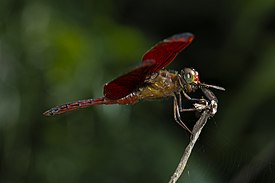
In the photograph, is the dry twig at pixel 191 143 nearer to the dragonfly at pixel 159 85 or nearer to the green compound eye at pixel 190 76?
the dragonfly at pixel 159 85

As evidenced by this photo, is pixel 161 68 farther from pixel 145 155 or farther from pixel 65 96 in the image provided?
pixel 145 155

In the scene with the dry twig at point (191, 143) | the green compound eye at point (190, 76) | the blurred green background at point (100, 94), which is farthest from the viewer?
the blurred green background at point (100, 94)

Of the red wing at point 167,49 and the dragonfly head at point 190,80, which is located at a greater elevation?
the red wing at point 167,49

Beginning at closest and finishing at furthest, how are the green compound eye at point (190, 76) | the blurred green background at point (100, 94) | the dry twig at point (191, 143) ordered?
the dry twig at point (191, 143)
the green compound eye at point (190, 76)
the blurred green background at point (100, 94)

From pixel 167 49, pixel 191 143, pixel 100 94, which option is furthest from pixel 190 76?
pixel 100 94

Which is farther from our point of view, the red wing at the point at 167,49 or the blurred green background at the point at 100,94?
the blurred green background at the point at 100,94

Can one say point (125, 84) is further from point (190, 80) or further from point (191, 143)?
point (191, 143)

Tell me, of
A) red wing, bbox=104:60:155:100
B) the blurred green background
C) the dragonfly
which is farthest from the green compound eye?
the blurred green background

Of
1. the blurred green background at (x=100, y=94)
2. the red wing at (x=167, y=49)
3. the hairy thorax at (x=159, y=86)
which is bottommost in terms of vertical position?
the blurred green background at (x=100, y=94)

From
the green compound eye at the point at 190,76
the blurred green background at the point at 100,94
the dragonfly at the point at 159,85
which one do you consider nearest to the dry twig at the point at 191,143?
the dragonfly at the point at 159,85

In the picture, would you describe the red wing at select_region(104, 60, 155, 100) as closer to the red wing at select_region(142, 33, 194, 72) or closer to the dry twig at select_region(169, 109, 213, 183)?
the red wing at select_region(142, 33, 194, 72)
